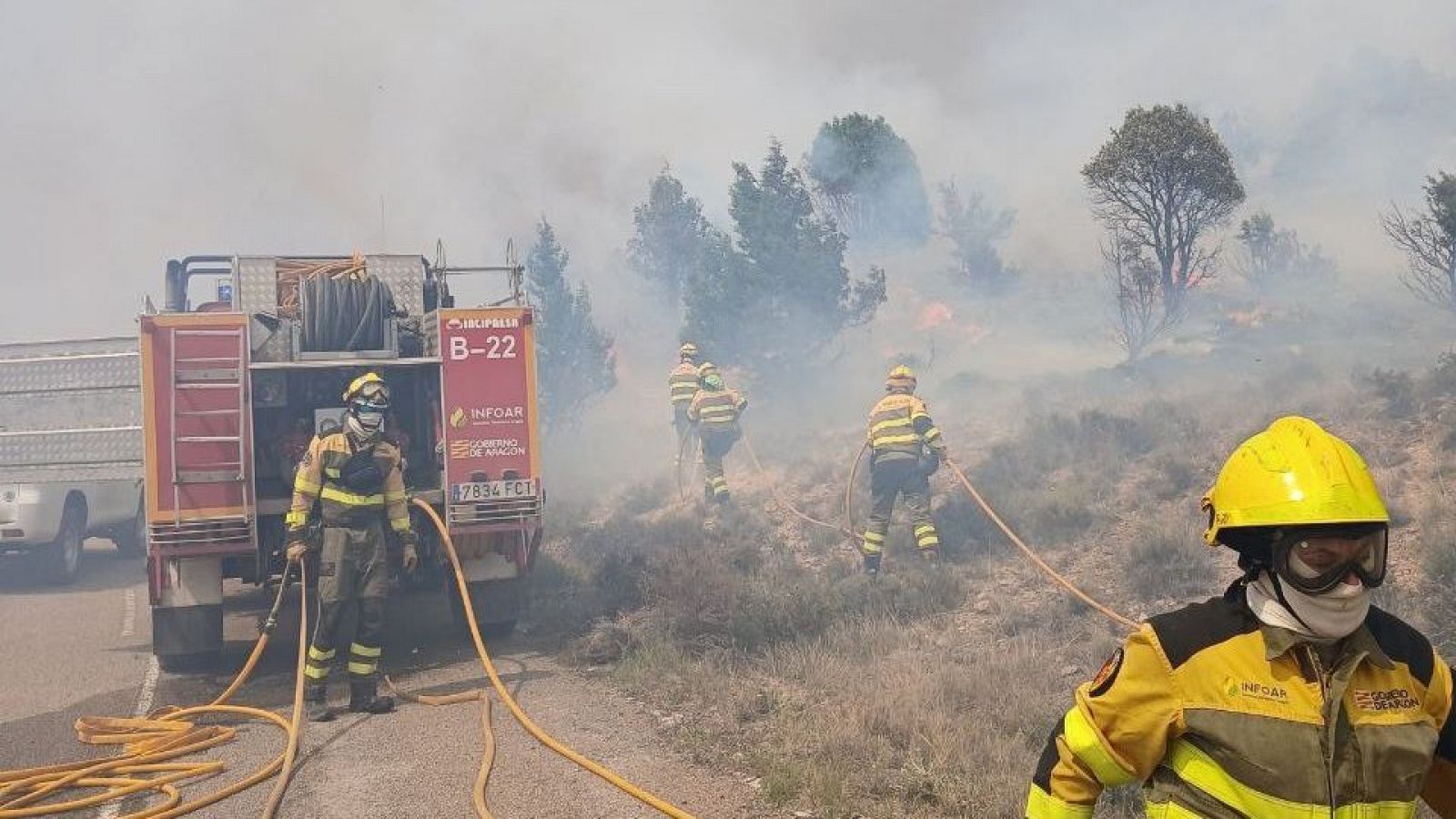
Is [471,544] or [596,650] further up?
[471,544]

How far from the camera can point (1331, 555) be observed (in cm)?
195

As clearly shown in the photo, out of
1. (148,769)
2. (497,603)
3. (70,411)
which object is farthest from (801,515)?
(148,769)

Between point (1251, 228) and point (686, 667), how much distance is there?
1456 inches

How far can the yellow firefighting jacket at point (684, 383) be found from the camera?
54.5ft

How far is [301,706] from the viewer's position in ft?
21.0

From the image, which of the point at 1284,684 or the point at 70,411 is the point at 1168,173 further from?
the point at 1284,684

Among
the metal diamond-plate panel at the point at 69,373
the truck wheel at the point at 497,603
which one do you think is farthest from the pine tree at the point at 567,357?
the truck wheel at the point at 497,603

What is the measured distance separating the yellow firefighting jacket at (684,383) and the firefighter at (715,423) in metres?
1.53

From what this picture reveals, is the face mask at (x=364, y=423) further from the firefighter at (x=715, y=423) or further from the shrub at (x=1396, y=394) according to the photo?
A: the shrub at (x=1396, y=394)

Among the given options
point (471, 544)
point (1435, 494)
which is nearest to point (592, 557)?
point (471, 544)

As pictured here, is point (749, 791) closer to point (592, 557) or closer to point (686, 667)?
point (686, 667)

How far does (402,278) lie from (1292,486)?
874 cm

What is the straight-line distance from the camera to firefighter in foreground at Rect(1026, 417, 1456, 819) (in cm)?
192

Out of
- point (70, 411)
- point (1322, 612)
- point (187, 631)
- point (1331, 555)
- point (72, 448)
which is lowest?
point (187, 631)
